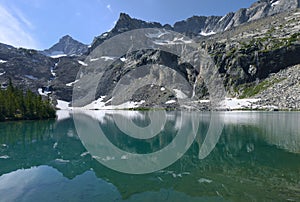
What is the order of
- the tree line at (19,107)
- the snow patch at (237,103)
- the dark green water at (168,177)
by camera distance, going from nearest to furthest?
1. the dark green water at (168,177)
2. the tree line at (19,107)
3. the snow patch at (237,103)

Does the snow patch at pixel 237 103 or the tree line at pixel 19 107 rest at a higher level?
the snow patch at pixel 237 103

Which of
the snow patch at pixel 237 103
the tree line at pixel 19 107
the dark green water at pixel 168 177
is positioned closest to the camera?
the dark green water at pixel 168 177

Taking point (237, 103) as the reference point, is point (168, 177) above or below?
A: below

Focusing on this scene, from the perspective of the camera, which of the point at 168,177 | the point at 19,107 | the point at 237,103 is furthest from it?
the point at 237,103

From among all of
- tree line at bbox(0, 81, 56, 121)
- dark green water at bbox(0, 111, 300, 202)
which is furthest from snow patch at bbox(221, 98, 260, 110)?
dark green water at bbox(0, 111, 300, 202)

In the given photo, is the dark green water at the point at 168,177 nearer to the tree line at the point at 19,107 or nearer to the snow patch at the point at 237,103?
the tree line at the point at 19,107

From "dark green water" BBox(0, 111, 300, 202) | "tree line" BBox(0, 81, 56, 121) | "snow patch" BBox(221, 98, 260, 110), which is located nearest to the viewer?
"dark green water" BBox(0, 111, 300, 202)

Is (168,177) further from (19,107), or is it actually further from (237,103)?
(237,103)

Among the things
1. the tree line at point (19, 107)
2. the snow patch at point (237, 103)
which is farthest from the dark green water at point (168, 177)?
the snow patch at point (237, 103)

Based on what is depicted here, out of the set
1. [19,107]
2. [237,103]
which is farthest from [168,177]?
[237,103]

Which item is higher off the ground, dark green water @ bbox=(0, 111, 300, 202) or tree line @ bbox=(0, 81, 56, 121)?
tree line @ bbox=(0, 81, 56, 121)

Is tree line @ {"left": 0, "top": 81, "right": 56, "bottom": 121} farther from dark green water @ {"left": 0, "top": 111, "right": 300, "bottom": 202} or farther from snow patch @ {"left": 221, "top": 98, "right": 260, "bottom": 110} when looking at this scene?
snow patch @ {"left": 221, "top": 98, "right": 260, "bottom": 110}

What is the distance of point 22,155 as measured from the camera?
97.3ft

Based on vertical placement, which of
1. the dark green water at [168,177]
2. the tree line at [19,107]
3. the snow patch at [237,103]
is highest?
the snow patch at [237,103]
